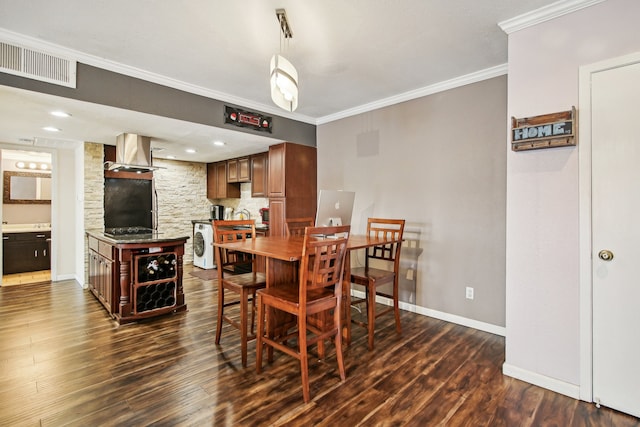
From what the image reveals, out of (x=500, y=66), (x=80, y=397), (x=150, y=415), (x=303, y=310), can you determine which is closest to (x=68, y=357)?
(x=80, y=397)

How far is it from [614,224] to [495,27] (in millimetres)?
1587

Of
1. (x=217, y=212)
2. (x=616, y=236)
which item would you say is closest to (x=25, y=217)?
(x=217, y=212)

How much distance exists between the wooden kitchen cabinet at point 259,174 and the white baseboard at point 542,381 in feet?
12.7

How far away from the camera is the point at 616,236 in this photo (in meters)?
1.87

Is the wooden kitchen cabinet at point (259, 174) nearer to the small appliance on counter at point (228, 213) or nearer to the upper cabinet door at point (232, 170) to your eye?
the upper cabinet door at point (232, 170)

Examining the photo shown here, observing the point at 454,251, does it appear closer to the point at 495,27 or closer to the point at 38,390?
the point at 495,27

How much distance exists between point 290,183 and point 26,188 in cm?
556

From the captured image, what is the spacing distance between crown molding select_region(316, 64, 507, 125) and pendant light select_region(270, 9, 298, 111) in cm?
192

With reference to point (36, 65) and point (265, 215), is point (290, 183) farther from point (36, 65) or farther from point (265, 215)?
point (36, 65)

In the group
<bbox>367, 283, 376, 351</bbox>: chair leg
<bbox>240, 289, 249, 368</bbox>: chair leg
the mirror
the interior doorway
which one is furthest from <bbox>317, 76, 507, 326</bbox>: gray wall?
the mirror

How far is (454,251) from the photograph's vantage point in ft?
10.7

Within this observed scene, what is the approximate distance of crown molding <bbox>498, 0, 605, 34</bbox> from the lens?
1956mm

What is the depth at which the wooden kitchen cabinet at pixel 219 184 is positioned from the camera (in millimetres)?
6223

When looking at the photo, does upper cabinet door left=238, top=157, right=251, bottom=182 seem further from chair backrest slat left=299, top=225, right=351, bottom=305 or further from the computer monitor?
chair backrest slat left=299, top=225, right=351, bottom=305
